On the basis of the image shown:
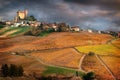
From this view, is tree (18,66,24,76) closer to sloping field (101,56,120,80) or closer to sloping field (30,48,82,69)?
sloping field (30,48,82,69)

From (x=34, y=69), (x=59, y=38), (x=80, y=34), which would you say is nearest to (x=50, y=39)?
(x=59, y=38)

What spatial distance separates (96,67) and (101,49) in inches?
145

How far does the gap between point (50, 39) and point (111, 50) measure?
6.86 m

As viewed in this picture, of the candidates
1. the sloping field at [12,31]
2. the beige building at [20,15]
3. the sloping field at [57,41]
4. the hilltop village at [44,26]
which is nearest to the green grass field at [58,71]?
the sloping field at [57,41]

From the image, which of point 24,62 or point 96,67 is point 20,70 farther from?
point 96,67

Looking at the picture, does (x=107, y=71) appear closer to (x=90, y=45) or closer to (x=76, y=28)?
(x=90, y=45)

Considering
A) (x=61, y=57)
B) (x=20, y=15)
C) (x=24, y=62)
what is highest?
(x=20, y=15)

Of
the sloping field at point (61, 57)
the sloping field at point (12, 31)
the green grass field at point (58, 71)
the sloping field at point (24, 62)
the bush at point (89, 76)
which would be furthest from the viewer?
the sloping field at point (12, 31)

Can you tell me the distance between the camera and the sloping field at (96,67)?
1520 inches

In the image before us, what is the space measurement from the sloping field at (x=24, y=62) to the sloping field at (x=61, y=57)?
50.3 inches

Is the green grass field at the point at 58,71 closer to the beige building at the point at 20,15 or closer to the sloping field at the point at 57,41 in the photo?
the sloping field at the point at 57,41

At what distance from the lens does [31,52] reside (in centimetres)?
4222

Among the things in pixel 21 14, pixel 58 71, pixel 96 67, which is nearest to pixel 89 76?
pixel 96 67

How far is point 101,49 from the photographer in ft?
141
